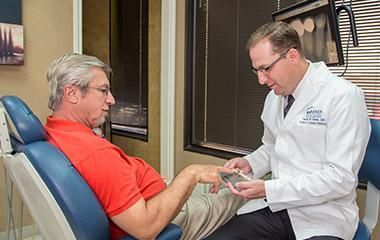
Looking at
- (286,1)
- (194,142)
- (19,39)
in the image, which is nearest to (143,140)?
(194,142)

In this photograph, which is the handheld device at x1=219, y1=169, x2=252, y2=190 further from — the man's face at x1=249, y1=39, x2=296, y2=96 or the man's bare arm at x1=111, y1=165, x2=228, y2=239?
the man's face at x1=249, y1=39, x2=296, y2=96

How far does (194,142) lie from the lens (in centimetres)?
296

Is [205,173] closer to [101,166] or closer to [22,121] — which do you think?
[101,166]

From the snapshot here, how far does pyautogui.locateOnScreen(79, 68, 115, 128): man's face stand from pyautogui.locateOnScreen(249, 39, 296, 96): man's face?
1.92 ft

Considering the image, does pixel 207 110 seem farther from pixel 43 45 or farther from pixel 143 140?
pixel 43 45

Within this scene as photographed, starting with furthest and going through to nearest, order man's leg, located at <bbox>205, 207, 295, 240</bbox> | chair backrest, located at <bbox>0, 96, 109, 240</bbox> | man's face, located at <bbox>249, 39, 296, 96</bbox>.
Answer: man's leg, located at <bbox>205, 207, 295, 240</bbox> → man's face, located at <bbox>249, 39, 296, 96</bbox> → chair backrest, located at <bbox>0, 96, 109, 240</bbox>

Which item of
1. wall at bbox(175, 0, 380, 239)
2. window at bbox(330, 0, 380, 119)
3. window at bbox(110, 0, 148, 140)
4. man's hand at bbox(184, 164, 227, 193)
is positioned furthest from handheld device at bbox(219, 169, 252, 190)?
window at bbox(110, 0, 148, 140)

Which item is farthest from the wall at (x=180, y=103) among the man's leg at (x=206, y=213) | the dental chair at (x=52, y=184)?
the dental chair at (x=52, y=184)

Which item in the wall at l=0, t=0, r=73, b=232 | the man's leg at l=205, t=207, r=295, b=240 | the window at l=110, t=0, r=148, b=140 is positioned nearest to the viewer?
the man's leg at l=205, t=207, r=295, b=240

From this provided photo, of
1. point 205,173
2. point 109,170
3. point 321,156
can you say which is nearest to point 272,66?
point 321,156

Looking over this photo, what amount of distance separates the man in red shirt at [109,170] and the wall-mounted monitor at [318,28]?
72 centimetres

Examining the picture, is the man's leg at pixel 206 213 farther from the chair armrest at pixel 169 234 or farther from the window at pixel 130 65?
the window at pixel 130 65

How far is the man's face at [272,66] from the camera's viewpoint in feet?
4.49

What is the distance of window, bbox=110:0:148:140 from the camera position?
11.7ft
